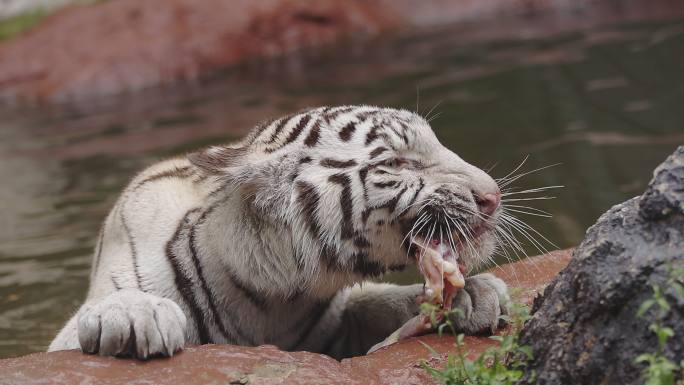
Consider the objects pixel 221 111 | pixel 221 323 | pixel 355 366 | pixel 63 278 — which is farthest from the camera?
pixel 221 111

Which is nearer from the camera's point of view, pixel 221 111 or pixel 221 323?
pixel 221 323

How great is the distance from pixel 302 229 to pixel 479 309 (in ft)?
1.83

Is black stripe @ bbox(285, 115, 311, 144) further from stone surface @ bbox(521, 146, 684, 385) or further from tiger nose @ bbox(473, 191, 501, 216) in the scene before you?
stone surface @ bbox(521, 146, 684, 385)

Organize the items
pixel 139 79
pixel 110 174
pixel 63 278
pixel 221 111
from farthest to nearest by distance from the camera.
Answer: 1. pixel 139 79
2. pixel 221 111
3. pixel 110 174
4. pixel 63 278

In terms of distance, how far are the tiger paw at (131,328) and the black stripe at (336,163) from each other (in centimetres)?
64

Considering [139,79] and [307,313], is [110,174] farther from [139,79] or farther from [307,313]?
[307,313]

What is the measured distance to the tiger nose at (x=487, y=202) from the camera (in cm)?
278

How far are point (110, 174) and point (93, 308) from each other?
430 cm

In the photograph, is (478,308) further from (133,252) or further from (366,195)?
(133,252)

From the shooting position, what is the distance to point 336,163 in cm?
289

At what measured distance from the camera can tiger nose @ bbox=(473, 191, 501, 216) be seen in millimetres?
2777

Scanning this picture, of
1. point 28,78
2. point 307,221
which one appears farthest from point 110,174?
point 307,221

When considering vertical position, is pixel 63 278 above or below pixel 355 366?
below

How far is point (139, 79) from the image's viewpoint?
9.54 meters
